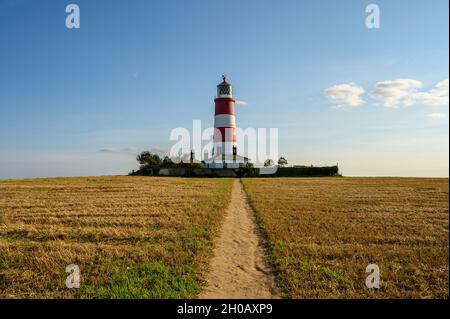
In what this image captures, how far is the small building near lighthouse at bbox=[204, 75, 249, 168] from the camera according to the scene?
218 feet

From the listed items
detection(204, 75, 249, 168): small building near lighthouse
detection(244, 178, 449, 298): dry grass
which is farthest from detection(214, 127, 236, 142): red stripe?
detection(244, 178, 449, 298): dry grass

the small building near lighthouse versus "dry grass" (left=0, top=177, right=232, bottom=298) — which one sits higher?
the small building near lighthouse

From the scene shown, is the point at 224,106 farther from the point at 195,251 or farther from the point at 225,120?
the point at 195,251

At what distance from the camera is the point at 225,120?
66375mm

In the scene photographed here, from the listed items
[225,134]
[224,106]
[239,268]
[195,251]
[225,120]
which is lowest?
[239,268]

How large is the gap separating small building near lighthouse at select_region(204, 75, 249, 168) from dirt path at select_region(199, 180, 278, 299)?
52030 millimetres

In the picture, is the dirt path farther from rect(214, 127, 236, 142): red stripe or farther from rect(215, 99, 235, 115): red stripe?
rect(215, 99, 235, 115): red stripe

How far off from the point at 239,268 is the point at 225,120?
5785 centimetres

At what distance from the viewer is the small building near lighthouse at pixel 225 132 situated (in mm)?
66500

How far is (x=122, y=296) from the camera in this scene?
7695 mm

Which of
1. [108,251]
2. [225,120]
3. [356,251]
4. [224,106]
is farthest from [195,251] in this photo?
[224,106]

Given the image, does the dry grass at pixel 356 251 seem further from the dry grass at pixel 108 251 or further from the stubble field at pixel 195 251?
the dry grass at pixel 108 251

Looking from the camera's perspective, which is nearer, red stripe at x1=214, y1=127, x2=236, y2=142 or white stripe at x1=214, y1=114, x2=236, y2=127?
white stripe at x1=214, y1=114, x2=236, y2=127
